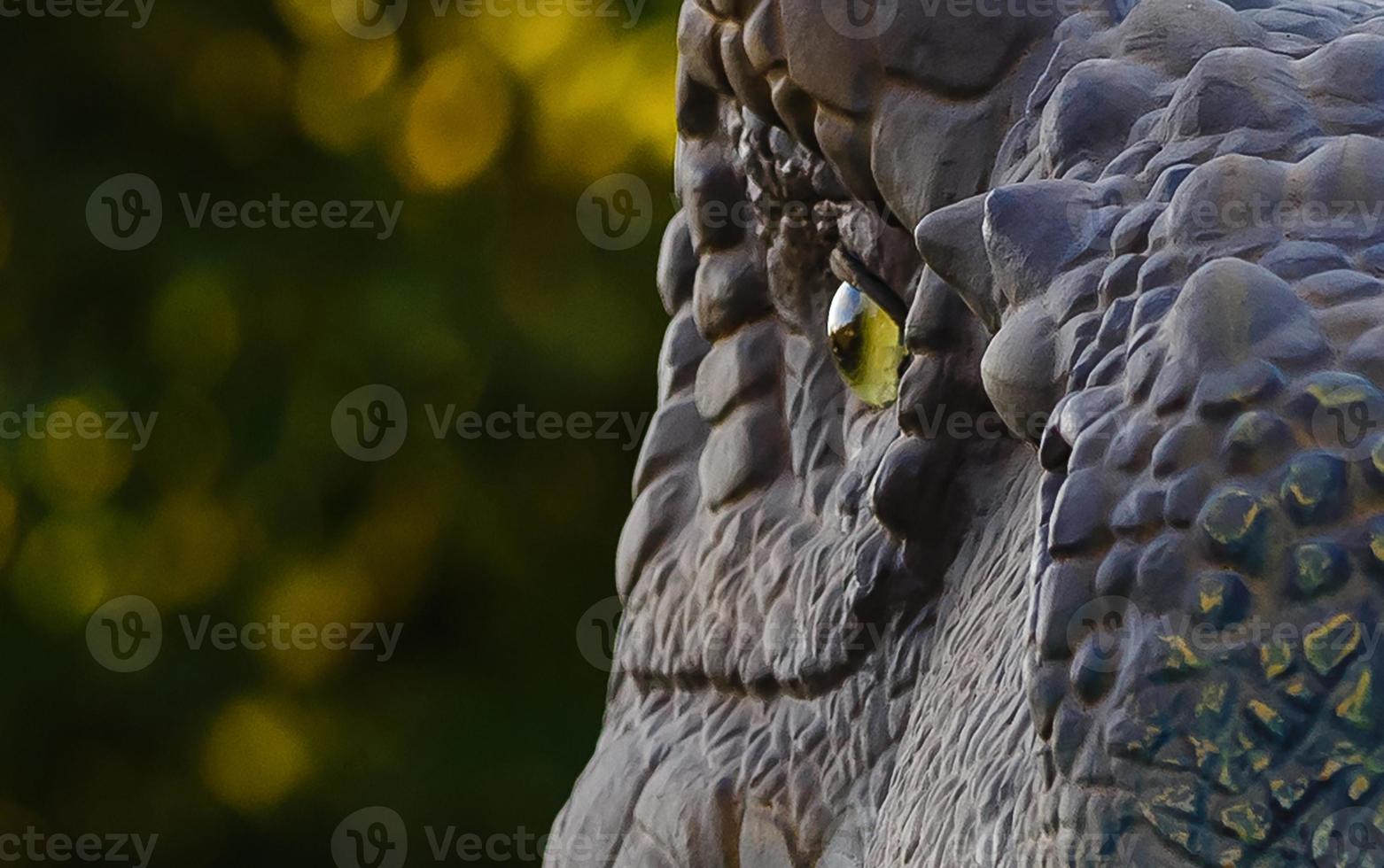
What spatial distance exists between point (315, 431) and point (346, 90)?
0.62 metres

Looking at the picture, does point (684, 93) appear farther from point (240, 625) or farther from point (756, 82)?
point (240, 625)

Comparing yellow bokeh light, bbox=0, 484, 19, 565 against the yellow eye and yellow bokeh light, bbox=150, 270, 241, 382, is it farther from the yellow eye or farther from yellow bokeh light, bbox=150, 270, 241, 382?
the yellow eye

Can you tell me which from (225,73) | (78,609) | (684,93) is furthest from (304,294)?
(684,93)

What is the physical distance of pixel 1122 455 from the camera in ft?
1.88

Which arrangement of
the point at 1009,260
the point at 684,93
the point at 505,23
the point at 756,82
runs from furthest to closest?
the point at 505,23, the point at 684,93, the point at 756,82, the point at 1009,260

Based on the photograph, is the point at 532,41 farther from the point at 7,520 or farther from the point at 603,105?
the point at 7,520

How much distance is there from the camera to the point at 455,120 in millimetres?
3889

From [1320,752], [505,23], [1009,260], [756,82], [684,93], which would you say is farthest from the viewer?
[505,23]

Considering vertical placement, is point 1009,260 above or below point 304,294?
above

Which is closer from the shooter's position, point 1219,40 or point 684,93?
point 1219,40

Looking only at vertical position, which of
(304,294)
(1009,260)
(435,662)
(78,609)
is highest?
(1009,260)

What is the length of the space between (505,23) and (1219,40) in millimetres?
3085

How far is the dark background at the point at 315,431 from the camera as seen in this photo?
3.66 metres

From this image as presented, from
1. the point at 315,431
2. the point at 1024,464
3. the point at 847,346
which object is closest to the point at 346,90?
the point at 315,431
